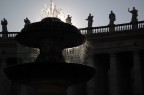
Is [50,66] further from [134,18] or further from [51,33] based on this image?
[134,18]

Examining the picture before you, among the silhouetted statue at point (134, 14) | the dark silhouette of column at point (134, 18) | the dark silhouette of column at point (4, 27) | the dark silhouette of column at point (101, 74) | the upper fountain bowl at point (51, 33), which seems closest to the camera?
the upper fountain bowl at point (51, 33)

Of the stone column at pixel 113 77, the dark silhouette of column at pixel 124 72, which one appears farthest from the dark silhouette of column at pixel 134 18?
the stone column at pixel 113 77

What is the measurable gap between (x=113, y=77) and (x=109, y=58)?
439cm

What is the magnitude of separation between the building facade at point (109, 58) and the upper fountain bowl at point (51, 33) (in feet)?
110

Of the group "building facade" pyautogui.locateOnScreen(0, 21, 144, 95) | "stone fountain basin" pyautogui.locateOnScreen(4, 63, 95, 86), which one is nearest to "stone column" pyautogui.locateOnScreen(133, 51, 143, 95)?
"building facade" pyautogui.locateOnScreen(0, 21, 144, 95)

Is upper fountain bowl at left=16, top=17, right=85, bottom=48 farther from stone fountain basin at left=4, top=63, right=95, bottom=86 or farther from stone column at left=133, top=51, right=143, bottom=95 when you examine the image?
stone column at left=133, top=51, right=143, bottom=95

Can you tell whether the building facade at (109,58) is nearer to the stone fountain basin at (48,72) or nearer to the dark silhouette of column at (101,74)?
the dark silhouette of column at (101,74)

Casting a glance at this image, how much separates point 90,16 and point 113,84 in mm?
13290

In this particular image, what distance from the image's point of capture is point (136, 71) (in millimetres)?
64812

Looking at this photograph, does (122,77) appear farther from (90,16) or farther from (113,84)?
(90,16)

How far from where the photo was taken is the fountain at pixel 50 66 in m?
26.7

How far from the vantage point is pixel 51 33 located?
93.8 feet

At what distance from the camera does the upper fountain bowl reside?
1116 inches

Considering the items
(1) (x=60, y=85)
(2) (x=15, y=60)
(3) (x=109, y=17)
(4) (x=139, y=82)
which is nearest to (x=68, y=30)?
(1) (x=60, y=85)
